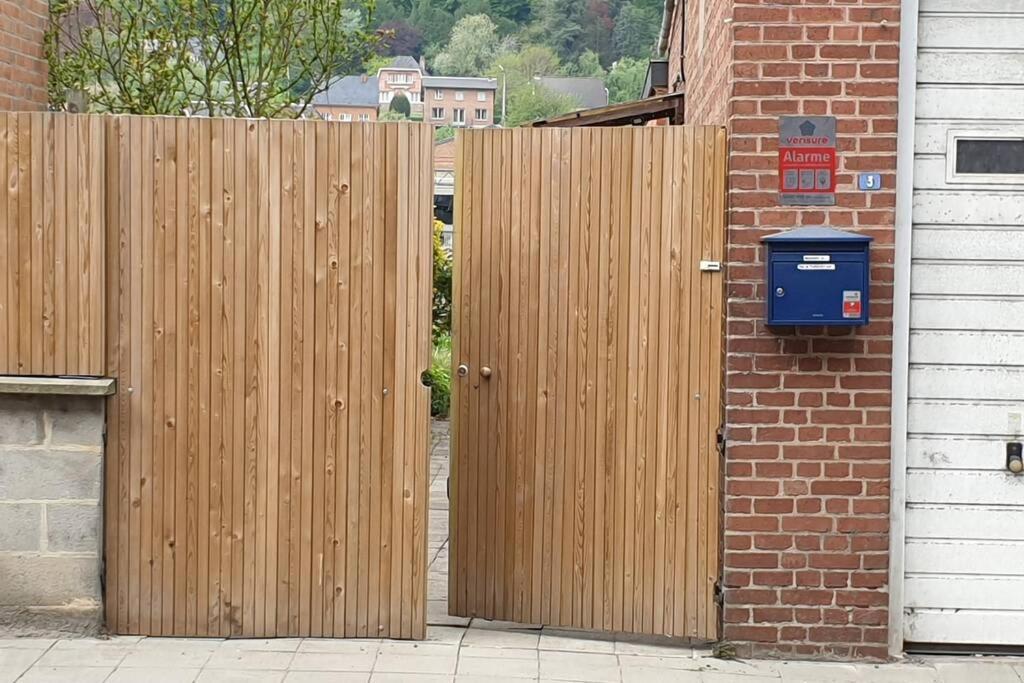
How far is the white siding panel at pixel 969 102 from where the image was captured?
5895 mm

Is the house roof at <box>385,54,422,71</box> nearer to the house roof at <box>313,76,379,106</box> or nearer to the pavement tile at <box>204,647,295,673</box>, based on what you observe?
the house roof at <box>313,76,379,106</box>

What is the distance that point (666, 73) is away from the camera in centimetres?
1324

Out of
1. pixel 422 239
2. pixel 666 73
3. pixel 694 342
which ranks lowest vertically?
pixel 694 342

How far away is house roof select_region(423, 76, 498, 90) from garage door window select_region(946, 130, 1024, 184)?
87502mm

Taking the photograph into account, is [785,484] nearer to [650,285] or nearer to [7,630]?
[650,285]

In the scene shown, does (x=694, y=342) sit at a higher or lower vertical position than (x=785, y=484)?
higher

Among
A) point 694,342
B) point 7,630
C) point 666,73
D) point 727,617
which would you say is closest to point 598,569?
point 727,617

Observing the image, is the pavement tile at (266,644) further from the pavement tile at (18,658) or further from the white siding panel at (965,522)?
the white siding panel at (965,522)

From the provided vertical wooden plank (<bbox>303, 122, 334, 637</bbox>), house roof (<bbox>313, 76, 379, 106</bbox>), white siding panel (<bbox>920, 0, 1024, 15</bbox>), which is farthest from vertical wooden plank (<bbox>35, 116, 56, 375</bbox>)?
house roof (<bbox>313, 76, 379, 106</bbox>)

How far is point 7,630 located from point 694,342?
10.5 feet

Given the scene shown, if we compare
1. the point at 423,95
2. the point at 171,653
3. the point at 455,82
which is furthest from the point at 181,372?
the point at 455,82

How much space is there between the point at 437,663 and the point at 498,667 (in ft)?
0.84

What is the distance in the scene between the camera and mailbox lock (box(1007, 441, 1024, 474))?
5.93 metres

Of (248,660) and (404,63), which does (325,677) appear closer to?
(248,660)
